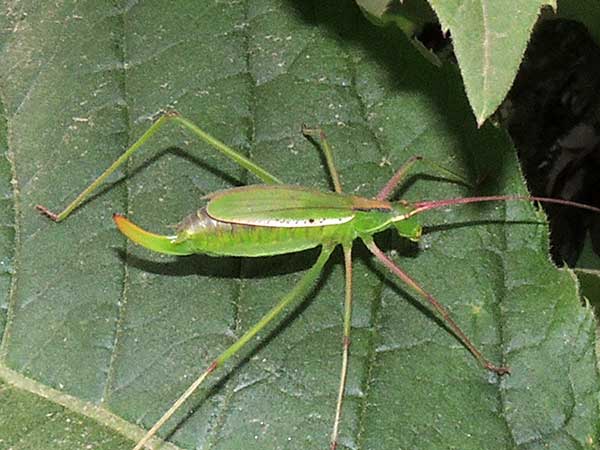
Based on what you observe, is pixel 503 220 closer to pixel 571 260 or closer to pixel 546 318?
pixel 546 318

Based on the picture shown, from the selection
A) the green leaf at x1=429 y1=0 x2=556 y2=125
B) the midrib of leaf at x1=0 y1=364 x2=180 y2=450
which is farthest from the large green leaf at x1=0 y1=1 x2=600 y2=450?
the green leaf at x1=429 y1=0 x2=556 y2=125

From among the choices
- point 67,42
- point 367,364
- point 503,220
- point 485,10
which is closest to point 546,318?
point 503,220

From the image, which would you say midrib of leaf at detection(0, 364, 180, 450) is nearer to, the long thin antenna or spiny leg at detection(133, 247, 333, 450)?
spiny leg at detection(133, 247, 333, 450)

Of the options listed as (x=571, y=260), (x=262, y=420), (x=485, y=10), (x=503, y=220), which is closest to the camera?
(x=485, y=10)

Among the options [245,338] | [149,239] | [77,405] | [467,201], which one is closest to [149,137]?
[149,239]

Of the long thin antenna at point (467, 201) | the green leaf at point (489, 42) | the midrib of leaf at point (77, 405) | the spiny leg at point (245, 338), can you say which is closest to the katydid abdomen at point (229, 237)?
the spiny leg at point (245, 338)

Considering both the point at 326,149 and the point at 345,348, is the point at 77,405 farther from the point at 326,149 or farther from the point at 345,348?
the point at 326,149
